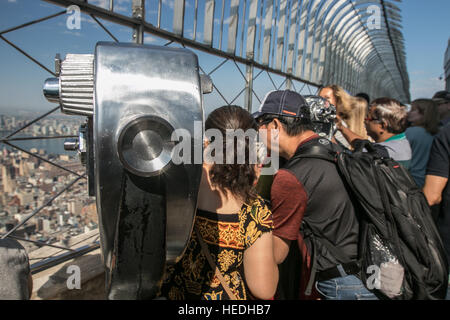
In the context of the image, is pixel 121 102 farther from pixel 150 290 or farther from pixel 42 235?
pixel 42 235

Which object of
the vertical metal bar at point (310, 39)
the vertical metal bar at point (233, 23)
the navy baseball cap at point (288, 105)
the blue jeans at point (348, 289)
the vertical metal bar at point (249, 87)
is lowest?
the blue jeans at point (348, 289)

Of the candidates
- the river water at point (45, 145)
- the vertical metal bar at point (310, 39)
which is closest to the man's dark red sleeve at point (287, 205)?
the river water at point (45, 145)

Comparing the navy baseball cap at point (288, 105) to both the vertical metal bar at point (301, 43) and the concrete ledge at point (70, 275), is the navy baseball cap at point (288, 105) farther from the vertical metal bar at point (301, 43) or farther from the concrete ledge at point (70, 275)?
the vertical metal bar at point (301, 43)

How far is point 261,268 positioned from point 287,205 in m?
0.32

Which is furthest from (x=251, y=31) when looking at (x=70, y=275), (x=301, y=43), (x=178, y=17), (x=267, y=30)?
(x=70, y=275)

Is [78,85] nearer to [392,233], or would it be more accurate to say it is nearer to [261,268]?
[261,268]

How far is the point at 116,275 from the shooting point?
2.33 feet

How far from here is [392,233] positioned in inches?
56.4

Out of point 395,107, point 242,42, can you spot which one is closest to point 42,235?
point 395,107

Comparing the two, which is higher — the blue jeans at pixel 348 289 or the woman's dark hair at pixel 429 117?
the woman's dark hair at pixel 429 117

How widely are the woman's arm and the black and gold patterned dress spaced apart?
31 millimetres

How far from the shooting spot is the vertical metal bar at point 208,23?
3.77 meters

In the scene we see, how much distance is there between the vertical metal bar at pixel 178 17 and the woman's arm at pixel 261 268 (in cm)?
271
